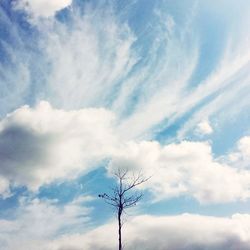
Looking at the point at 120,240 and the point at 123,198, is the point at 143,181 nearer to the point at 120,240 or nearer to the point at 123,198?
the point at 123,198

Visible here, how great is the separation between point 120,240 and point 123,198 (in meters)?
3.29

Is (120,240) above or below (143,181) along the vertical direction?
below

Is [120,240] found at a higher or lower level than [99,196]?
lower

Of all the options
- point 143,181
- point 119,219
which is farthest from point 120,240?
point 143,181

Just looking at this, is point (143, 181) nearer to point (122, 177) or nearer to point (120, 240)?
point (122, 177)

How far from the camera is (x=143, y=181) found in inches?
1709

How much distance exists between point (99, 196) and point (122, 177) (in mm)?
2859

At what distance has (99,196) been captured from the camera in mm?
42031

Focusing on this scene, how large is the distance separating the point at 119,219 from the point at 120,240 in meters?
1.62

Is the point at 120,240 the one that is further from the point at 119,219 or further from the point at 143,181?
the point at 143,181

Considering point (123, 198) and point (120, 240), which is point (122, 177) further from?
point (120, 240)

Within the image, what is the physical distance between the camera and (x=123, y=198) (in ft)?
140

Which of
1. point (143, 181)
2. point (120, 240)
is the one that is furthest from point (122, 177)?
point (120, 240)

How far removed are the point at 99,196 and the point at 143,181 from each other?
391cm
